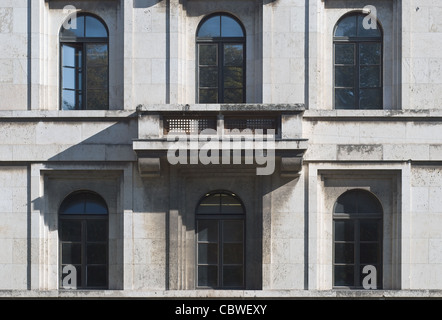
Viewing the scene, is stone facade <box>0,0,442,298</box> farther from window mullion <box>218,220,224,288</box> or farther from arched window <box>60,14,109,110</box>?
window mullion <box>218,220,224,288</box>

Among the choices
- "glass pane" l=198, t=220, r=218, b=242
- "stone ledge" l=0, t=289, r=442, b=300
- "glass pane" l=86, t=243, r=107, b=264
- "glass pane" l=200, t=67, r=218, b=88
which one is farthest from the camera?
"glass pane" l=200, t=67, r=218, b=88

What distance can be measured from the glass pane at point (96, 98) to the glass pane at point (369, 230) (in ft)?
25.2

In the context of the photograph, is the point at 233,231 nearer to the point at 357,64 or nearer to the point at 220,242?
the point at 220,242

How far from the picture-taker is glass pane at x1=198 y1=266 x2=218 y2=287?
89.7 feet

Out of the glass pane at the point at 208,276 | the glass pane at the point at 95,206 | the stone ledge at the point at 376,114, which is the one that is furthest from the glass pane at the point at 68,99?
the stone ledge at the point at 376,114

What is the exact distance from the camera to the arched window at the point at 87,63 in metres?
27.9

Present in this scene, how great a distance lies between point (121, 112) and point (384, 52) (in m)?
7.22

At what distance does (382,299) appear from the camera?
25672mm

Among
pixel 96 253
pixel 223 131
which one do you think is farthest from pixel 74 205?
pixel 223 131

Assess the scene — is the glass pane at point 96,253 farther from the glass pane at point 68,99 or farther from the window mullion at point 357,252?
the window mullion at point 357,252

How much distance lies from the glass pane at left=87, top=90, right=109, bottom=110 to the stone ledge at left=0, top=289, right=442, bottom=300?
512 cm

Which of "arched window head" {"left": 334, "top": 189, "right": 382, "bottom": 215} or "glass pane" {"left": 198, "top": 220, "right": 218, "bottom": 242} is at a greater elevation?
"arched window head" {"left": 334, "top": 189, "right": 382, "bottom": 215}

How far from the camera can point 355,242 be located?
27297 mm

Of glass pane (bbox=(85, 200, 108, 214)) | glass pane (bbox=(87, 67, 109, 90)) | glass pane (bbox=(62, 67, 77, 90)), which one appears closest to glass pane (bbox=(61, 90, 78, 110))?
glass pane (bbox=(62, 67, 77, 90))
